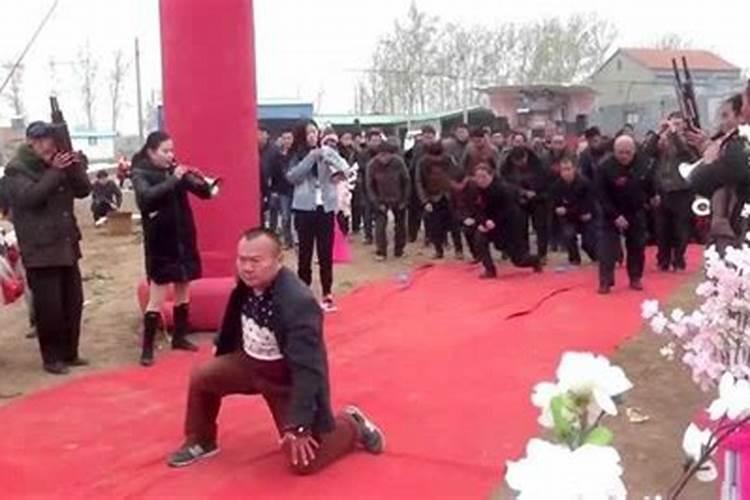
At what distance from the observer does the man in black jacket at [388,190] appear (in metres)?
10.7

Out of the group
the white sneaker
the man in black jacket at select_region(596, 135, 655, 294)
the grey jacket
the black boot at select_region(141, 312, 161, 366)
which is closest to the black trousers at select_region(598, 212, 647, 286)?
the man in black jacket at select_region(596, 135, 655, 294)

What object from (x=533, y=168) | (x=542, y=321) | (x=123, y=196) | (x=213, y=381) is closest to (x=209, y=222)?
(x=542, y=321)

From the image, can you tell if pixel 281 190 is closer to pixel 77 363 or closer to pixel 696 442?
pixel 77 363

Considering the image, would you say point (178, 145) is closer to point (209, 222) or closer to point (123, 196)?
point (209, 222)

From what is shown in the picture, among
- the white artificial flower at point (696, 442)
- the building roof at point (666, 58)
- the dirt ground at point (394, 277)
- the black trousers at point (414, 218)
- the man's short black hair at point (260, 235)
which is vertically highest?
the building roof at point (666, 58)

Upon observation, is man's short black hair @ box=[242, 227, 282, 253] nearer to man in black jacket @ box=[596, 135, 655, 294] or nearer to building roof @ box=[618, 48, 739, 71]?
man in black jacket @ box=[596, 135, 655, 294]

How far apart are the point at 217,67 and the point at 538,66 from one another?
4216 centimetres

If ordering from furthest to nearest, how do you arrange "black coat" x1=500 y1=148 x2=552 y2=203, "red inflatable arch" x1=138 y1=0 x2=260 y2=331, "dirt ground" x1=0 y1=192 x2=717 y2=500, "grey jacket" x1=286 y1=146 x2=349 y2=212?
"black coat" x1=500 y1=148 x2=552 y2=203, "grey jacket" x1=286 y1=146 x2=349 y2=212, "red inflatable arch" x1=138 y1=0 x2=260 y2=331, "dirt ground" x1=0 y1=192 x2=717 y2=500

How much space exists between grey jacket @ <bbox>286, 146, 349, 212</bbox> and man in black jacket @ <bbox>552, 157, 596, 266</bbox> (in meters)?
3.49

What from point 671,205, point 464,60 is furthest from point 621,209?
point 464,60

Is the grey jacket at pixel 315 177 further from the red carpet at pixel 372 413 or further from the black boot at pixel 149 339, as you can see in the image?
the black boot at pixel 149 339

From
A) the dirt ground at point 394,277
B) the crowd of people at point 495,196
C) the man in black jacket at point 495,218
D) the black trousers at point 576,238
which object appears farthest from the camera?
the black trousers at point 576,238

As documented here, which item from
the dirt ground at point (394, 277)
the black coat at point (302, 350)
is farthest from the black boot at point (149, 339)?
the black coat at point (302, 350)

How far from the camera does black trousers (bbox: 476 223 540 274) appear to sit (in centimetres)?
930
